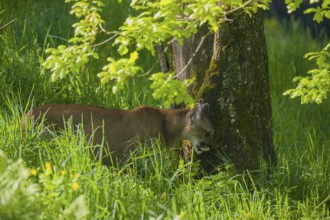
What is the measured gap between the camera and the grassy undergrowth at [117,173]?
5.28 meters

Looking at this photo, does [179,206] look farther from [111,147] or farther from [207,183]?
[111,147]

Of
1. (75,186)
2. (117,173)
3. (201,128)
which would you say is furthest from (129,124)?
(75,186)

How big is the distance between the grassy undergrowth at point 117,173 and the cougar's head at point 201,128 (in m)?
0.21

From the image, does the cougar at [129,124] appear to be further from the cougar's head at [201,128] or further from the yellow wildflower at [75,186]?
the yellow wildflower at [75,186]

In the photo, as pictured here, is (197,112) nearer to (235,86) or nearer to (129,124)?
(235,86)

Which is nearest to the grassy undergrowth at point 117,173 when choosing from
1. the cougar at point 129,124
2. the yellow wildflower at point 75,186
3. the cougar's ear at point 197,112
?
the yellow wildflower at point 75,186

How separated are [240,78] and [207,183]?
105 centimetres

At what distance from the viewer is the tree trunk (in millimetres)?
7312

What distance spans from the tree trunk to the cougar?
6.2 inches

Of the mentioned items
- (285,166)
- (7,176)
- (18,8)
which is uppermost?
(18,8)

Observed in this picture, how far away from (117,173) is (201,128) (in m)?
0.96

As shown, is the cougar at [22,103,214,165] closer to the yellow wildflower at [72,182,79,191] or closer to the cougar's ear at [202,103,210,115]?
the cougar's ear at [202,103,210,115]

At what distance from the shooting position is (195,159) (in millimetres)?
7543

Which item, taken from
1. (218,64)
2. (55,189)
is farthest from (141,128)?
(55,189)
